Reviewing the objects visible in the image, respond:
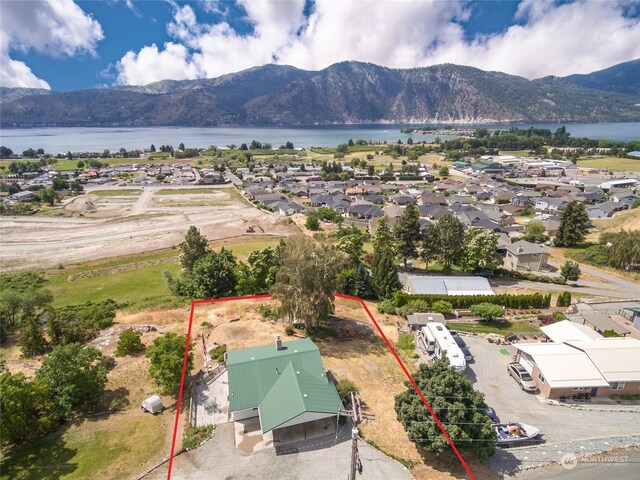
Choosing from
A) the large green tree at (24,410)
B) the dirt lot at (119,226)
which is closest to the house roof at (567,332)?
the large green tree at (24,410)

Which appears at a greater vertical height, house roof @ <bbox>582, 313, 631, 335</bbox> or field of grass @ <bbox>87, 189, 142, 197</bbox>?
house roof @ <bbox>582, 313, 631, 335</bbox>

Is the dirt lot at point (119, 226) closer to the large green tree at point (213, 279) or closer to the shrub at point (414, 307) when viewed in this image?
the large green tree at point (213, 279)

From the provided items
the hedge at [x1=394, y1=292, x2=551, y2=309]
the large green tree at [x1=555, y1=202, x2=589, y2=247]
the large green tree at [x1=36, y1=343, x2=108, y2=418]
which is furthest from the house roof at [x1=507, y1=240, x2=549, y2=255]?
the large green tree at [x1=36, y1=343, x2=108, y2=418]

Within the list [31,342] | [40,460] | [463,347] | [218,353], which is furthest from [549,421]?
[31,342]

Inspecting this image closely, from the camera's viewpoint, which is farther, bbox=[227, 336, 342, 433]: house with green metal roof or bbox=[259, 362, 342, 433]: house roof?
bbox=[227, 336, 342, 433]: house with green metal roof

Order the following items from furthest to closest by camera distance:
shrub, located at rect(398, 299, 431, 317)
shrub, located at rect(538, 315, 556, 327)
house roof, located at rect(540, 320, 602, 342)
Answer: shrub, located at rect(398, 299, 431, 317) → shrub, located at rect(538, 315, 556, 327) → house roof, located at rect(540, 320, 602, 342)

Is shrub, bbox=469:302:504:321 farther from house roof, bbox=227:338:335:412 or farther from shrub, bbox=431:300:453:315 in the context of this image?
house roof, bbox=227:338:335:412

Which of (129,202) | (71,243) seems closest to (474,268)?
(71,243)
